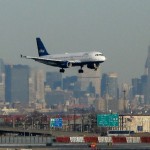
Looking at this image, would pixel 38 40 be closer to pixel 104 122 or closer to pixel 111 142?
pixel 111 142

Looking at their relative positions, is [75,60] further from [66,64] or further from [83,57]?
[66,64]

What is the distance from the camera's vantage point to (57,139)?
535ft

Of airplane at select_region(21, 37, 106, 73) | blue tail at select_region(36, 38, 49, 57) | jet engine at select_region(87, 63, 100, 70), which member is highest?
blue tail at select_region(36, 38, 49, 57)

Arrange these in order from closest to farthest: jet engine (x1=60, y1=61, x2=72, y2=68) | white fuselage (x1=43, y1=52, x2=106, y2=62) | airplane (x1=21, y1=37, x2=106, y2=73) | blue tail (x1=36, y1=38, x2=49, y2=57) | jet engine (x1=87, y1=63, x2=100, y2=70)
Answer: jet engine (x1=87, y1=63, x2=100, y2=70)
jet engine (x1=60, y1=61, x2=72, y2=68)
airplane (x1=21, y1=37, x2=106, y2=73)
white fuselage (x1=43, y1=52, x2=106, y2=62)
blue tail (x1=36, y1=38, x2=49, y2=57)

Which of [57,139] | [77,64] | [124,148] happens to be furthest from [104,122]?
[124,148]

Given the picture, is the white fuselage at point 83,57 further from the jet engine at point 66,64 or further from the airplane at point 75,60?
the jet engine at point 66,64

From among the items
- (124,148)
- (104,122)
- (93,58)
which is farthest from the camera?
(104,122)

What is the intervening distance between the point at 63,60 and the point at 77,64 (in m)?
1.91

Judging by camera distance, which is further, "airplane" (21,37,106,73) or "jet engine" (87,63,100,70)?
"airplane" (21,37,106,73)

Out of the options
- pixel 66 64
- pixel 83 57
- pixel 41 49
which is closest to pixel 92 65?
pixel 83 57

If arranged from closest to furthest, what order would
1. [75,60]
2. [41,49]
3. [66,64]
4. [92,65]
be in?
[92,65] < [66,64] < [75,60] < [41,49]

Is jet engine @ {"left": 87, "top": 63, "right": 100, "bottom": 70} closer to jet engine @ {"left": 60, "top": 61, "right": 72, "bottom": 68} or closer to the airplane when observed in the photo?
the airplane

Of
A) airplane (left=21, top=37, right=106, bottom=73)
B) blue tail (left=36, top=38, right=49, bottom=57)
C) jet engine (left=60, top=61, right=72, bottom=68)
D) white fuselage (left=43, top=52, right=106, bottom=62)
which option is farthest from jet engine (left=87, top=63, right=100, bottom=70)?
blue tail (left=36, top=38, right=49, bottom=57)

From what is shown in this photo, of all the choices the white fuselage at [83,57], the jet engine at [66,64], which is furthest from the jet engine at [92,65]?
the jet engine at [66,64]
